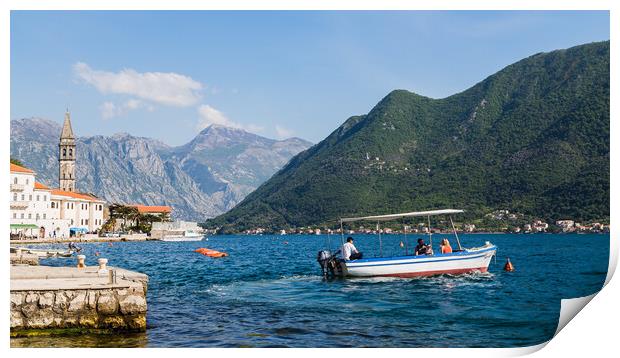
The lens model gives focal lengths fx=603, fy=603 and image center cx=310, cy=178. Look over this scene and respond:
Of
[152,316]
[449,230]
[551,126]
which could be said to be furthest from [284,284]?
[551,126]

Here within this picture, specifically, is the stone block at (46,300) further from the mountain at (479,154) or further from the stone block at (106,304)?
the mountain at (479,154)

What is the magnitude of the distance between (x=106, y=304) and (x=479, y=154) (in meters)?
117

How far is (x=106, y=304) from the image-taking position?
41.4 ft

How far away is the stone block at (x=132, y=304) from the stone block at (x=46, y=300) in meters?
1.36

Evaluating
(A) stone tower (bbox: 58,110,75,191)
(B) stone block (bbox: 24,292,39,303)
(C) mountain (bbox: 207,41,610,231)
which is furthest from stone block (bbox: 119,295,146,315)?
(A) stone tower (bbox: 58,110,75,191)

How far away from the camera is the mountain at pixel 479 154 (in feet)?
319

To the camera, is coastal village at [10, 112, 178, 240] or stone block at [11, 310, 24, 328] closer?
stone block at [11, 310, 24, 328]

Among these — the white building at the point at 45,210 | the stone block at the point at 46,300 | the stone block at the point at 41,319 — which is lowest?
the stone block at the point at 41,319

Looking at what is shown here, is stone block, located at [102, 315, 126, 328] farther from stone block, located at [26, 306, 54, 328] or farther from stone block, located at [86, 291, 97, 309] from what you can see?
stone block, located at [26, 306, 54, 328]

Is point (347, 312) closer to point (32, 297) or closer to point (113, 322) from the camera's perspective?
point (113, 322)

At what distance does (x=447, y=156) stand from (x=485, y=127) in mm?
11178

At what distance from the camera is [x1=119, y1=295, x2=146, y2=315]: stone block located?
41.9 ft

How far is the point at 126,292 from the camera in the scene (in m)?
12.9

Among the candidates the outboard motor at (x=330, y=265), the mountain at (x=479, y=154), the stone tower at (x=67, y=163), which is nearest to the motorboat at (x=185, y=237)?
the stone tower at (x=67, y=163)
